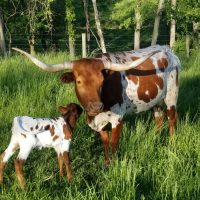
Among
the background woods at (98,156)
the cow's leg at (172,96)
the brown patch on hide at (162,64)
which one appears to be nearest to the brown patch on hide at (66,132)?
the background woods at (98,156)

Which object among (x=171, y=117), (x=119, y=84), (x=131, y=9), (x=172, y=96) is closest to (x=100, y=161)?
(x=119, y=84)

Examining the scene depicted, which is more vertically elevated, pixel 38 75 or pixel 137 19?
pixel 137 19

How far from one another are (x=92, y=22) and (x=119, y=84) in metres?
31.0

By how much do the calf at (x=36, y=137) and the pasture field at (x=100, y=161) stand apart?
205 mm

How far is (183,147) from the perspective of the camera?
518cm

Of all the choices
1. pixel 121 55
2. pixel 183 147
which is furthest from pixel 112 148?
pixel 121 55

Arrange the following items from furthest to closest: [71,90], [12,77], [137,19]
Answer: [137,19] < [12,77] < [71,90]

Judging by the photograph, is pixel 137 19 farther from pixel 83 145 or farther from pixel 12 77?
pixel 83 145

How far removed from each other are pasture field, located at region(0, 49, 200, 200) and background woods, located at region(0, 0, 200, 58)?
4.59 m

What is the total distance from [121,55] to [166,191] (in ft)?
7.79

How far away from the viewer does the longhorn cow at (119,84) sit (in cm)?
466

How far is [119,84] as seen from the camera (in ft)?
17.5

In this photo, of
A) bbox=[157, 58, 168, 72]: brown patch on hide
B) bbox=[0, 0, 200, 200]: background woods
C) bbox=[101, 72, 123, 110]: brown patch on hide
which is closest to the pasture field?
bbox=[0, 0, 200, 200]: background woods

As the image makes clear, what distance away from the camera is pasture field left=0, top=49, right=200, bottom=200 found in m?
3.94
